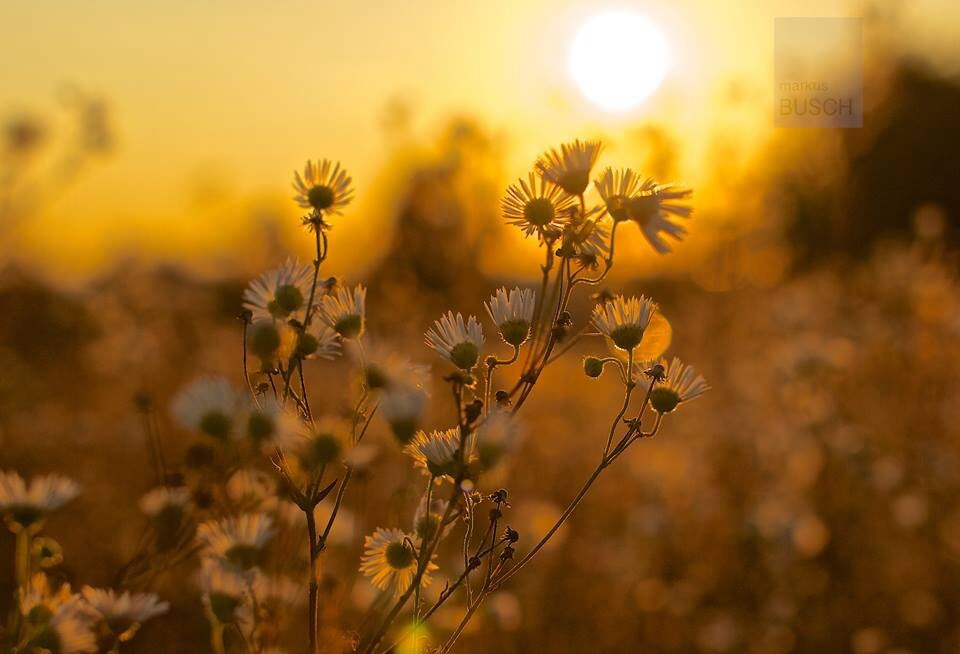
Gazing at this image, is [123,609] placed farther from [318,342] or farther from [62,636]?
[318,342]

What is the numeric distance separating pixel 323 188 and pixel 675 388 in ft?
1.61

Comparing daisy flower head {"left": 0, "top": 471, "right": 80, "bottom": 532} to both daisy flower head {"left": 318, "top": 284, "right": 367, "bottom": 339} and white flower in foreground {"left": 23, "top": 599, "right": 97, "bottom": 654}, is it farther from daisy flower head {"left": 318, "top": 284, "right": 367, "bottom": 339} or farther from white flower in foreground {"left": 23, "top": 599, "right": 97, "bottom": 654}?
daisy flower head {"left": 318, "top": 284, "right": 367, "bottom": 339}

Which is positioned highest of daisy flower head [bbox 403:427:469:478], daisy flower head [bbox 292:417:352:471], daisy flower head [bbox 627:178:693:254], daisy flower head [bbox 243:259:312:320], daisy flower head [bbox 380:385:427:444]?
daisy flower head [bbox 627:178:693:254]

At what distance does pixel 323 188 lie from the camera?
47.3 inches

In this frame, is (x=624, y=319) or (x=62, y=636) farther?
(x=624, y=319)

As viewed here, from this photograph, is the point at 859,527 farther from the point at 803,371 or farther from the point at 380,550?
the point at 380,550

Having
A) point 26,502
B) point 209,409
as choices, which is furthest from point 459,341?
point 26,502

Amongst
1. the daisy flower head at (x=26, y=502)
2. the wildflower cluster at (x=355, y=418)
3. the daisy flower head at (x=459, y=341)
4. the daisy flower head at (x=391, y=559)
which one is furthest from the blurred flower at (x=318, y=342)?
the daisy flower head at (x=26, y=502)

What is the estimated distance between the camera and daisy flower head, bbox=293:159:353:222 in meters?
1.20

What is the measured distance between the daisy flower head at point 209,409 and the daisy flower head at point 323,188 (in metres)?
0.31

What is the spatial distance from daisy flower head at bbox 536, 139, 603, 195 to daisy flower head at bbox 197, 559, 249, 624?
1.82ft

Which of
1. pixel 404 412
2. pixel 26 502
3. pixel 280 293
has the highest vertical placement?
pixel 280 293

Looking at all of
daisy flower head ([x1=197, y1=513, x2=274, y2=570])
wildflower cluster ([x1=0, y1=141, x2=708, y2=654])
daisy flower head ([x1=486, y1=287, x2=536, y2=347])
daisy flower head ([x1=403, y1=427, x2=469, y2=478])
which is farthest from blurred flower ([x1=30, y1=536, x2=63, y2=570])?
daisy flower head ([x1=486, y1=287, x2=536, y2=347])

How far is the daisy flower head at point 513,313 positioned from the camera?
1.20 meters
